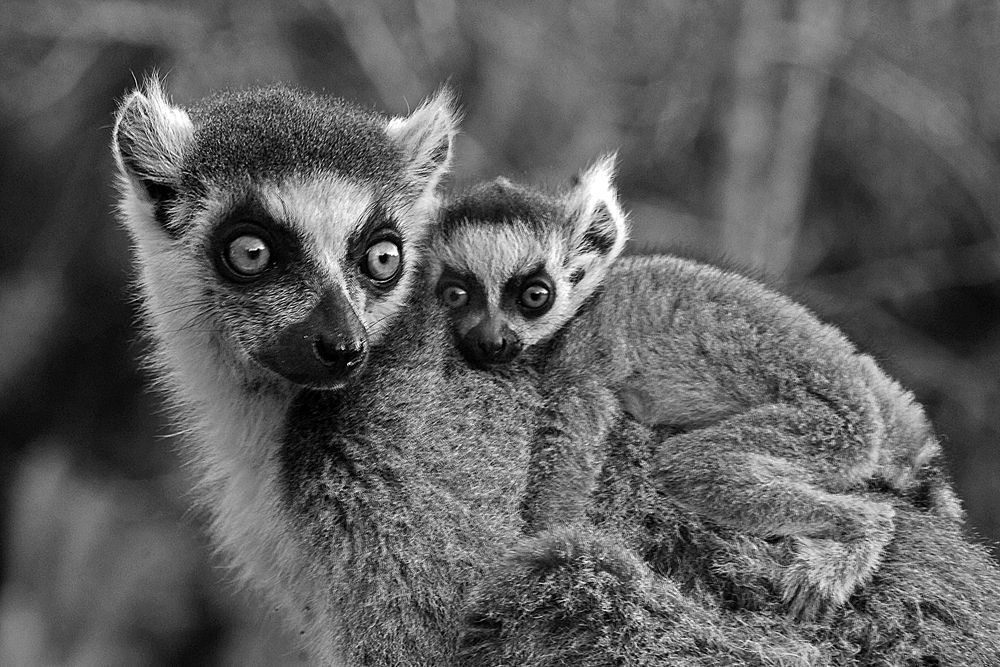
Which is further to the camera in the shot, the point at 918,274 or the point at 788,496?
the point at 918,274

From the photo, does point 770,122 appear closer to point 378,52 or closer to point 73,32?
point 378,52

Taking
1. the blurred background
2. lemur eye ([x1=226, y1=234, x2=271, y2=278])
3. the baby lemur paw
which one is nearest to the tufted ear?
lemur eye ([x1=226, y1=234, x2=271, y2=278])

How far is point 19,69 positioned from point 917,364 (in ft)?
27.8

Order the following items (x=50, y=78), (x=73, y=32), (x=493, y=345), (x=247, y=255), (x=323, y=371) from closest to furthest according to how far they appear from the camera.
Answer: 1. (x=323, y=371)
2. (x=247, y=255)
3. (x=493, y=345)
4. (x=73, y=32)
5. (x=50, y=78)

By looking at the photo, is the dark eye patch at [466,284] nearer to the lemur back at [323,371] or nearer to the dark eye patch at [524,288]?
the dark eye patch at [524,288]

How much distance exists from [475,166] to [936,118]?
13.8 feet

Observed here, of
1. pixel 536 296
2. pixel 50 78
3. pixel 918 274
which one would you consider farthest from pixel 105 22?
pixel 918 274

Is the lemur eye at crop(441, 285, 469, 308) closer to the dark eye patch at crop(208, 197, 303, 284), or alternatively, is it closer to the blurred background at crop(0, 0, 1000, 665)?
the dark eye patch at crop(208, 197, 303, 284)

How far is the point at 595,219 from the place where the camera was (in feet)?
16.1

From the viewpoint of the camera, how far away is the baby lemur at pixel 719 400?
348cm

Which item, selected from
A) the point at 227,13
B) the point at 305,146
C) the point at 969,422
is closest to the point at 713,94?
the point at 969,422

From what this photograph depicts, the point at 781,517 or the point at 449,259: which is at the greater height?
the point at 449,259

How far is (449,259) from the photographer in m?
4.40

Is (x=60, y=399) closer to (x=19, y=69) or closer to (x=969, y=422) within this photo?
(x=19, y=69)
